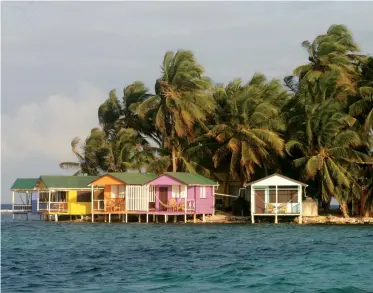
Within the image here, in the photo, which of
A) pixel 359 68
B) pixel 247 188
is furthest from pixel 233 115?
pixel 359 68

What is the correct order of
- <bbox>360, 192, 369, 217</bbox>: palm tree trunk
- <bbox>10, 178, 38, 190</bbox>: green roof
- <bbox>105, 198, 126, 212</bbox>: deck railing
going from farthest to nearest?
<bbox>10, 178, 38, 190</bbox>: green roof < <bbox>360, 192, 369, 217</bbox>: palm tree trunk < <bbox>105, 198, 126, 212</bbox>: deck railing

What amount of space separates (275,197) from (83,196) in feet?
46.6

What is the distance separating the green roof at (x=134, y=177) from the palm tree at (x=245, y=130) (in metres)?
5.02

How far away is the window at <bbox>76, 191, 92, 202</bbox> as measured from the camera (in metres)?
58.4

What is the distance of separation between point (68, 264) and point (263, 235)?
1603 cm

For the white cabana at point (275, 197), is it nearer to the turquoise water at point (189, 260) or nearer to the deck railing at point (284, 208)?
the deck railing at point (284, 208)

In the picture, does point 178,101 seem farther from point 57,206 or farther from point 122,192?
point 57,206

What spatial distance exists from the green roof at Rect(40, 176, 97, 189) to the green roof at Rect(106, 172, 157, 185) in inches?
145

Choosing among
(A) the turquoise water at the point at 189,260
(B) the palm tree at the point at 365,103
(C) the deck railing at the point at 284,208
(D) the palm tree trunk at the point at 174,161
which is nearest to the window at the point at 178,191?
(D) the palm tree trunk at the point at 174,161

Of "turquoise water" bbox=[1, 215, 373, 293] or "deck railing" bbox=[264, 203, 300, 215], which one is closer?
"turquoise water" bbox=[1, 215, 373, 293]

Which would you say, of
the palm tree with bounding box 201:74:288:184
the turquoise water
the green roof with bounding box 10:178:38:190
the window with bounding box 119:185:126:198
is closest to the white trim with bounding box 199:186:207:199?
the palm tree with bounding box 201:74:288:184

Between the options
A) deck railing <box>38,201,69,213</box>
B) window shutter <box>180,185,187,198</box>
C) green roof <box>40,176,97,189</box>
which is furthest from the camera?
deck railing <box>38,201,69,213</box>

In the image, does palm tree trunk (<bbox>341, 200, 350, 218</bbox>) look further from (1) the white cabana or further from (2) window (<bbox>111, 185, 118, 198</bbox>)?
(2) window (<bbox>111, 185, 118, 198</bbox>)

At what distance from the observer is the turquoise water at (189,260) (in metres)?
24.2
